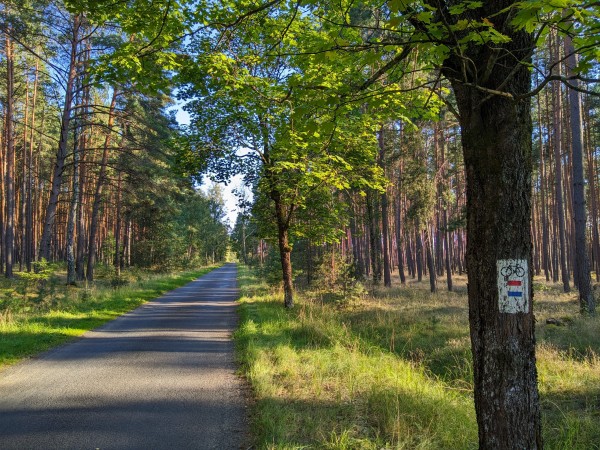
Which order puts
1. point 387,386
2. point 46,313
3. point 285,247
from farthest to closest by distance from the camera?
1. point 285,247
2. point 46,313
3. point 387,386

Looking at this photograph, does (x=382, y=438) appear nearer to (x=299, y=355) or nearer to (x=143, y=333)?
(x=299, y=355)

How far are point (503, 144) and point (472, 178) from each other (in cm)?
28

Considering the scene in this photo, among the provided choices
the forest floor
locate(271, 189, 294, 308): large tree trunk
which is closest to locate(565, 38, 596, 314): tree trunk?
the forest floor

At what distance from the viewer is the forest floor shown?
415cm

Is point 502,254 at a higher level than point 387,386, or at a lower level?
higher

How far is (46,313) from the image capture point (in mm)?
11898

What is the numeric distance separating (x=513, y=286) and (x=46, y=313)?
13166mm

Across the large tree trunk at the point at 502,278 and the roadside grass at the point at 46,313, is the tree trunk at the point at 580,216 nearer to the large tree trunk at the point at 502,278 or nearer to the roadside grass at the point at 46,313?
the large tree trunk at the point at 502,278

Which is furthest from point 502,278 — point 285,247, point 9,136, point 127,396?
point 9,136

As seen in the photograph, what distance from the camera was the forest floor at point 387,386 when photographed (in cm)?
415

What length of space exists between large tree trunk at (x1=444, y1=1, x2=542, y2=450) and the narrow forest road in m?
2.83

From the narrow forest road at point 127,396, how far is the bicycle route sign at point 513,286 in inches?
124

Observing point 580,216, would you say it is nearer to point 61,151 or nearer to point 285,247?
point 285,247

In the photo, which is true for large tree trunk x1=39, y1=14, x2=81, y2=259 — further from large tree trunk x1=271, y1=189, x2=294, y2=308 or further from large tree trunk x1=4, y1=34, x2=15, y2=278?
large tree trunk x1=271, y1=189, x2=294, y2=308
